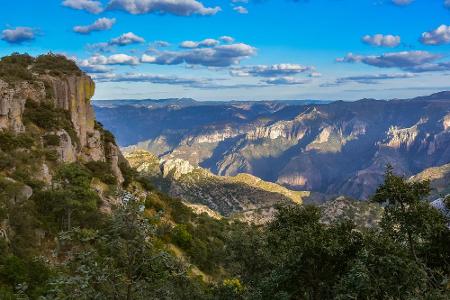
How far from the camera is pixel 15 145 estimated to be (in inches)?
1879

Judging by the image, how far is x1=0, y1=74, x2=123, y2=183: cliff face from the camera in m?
52.9

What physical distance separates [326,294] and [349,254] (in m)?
2.92

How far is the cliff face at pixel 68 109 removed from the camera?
52.9 m

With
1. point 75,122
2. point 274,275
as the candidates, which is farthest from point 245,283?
point 75,122

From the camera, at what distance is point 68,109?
220 feet

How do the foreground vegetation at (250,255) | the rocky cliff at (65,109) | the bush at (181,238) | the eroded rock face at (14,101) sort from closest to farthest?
the foreground vegetation at (250,255), the eroded rock face at (14,101), the rocky cliff at (65,109), the bush at (181,238)

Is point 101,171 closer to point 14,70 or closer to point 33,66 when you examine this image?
point 14,70

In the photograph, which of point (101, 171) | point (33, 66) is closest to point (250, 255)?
point (101, 171)

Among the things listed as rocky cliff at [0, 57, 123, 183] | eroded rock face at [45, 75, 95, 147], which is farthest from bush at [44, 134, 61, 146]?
eroded rock face at [45, 75, 95, 147]

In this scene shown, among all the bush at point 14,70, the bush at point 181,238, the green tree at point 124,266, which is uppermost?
the bush at point 14,70

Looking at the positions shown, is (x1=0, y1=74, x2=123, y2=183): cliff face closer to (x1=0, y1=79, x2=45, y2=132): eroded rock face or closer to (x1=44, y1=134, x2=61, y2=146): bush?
(x1=0, y1=79, x2=45, y2=132): eroded rock face

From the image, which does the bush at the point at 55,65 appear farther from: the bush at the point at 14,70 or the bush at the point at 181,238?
the bush at the point at 181,238

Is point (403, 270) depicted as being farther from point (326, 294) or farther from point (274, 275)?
point (274, 275)

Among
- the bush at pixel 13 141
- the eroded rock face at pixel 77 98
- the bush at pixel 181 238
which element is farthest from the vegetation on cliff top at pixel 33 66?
the bush at pixel 181 238
